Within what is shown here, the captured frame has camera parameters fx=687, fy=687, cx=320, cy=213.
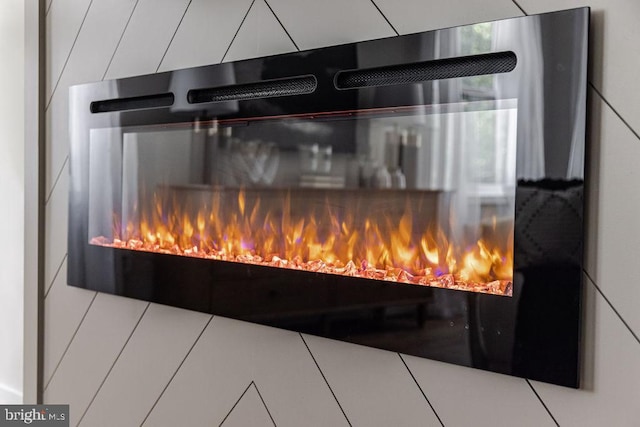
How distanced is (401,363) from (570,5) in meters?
0.80

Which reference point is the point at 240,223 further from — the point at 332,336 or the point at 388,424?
the point at 388,424

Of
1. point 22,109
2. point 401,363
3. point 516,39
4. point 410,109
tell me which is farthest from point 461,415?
point 22,109

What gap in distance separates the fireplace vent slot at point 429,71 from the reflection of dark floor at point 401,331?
485 millimetres

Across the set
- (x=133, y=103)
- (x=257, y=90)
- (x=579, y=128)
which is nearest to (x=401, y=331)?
(x=579, y=128)

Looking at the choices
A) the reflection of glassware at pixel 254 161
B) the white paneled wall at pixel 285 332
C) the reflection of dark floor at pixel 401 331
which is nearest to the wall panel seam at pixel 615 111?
the white paneled wall at pixel 285 332

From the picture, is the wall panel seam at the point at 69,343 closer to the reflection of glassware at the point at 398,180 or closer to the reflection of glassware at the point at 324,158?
the reflection of glassware at the point at 324,158

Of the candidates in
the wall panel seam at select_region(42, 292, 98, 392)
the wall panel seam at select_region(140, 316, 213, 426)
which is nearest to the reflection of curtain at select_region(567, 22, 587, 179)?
the wall panel seam at select_region(140, 316, 213, 426)

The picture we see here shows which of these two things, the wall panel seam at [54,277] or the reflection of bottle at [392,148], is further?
the wall panel seam at [54,277]

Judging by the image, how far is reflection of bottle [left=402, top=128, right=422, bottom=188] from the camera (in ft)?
4.77

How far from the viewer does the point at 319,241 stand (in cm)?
163

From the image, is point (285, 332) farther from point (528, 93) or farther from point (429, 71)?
point (528, 93)

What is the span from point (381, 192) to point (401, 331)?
30 cm

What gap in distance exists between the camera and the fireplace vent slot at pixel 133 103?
6.57ft

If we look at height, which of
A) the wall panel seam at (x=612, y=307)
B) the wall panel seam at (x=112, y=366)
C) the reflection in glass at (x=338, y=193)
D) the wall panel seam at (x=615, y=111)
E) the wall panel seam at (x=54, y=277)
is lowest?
the wall panel seam at (x=112, y=366)
